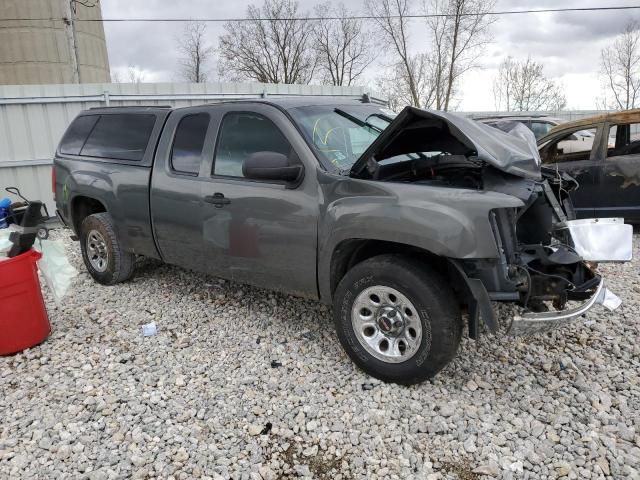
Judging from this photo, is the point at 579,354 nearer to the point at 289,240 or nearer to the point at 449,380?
the point at 449,380

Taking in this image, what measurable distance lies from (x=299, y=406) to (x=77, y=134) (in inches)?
170

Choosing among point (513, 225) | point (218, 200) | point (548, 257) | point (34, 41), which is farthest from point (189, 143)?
point (34, 41)

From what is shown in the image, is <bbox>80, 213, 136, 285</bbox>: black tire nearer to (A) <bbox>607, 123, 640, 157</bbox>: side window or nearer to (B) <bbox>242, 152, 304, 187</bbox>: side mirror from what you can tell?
(B) <bbox>242, 152, 304, 187</bbox>: side mirror

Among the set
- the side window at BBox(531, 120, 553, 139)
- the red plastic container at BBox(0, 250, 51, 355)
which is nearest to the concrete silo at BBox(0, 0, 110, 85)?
the side window at BBox(531, 120, 553, 139)

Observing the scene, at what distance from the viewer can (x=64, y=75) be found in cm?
2333

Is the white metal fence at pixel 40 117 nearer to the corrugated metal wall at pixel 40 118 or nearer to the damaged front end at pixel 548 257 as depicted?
the corrugated metal wall at pixel 40 118

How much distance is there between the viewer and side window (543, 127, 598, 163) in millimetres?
7312

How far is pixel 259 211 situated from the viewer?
373 centimetres

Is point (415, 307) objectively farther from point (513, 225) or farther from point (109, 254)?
point (109, 254)

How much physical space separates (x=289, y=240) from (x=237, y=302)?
4.84 ft

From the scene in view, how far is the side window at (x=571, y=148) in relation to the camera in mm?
7312

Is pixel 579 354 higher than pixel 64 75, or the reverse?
pixel 64 75

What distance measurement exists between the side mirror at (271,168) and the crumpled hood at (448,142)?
42cm

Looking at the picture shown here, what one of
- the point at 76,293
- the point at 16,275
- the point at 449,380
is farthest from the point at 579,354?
the point at 76,293
